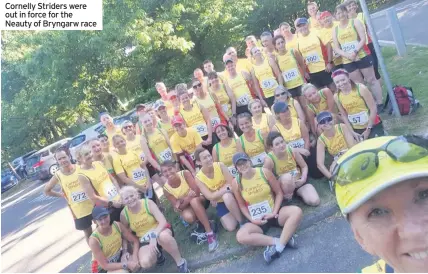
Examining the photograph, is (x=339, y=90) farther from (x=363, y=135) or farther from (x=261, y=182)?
(x=261, y=182)

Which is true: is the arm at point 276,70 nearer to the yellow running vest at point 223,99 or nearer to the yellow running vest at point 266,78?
the yellow running vest at point 266,78

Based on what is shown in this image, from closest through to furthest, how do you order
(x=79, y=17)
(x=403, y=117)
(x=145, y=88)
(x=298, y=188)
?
1. (x=79, y=17)
2. (x=298, y=188)
3. (x=403, y=117)
4. (x=145, y=88)

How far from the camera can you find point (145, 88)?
68.6 ft

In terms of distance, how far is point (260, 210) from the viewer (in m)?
4.51

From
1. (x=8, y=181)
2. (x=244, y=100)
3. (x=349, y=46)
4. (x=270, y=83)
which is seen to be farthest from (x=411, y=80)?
(x=8, y=181)

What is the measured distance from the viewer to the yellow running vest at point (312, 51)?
6.13 m

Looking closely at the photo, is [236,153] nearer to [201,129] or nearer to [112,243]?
[201,129]

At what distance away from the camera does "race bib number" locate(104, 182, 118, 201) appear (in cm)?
508

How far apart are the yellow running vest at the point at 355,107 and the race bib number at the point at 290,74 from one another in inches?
44.6

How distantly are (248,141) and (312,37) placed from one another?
2.24m

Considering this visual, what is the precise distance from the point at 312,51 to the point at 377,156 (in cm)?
538

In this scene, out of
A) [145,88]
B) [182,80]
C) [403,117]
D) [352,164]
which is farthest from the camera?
[145,88]

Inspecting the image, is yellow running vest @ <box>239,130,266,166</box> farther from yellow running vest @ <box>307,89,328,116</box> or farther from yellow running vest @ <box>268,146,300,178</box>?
yellow running vest @ <box>307,89,328,116</box>

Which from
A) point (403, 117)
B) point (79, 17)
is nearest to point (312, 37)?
point (403, 117)
